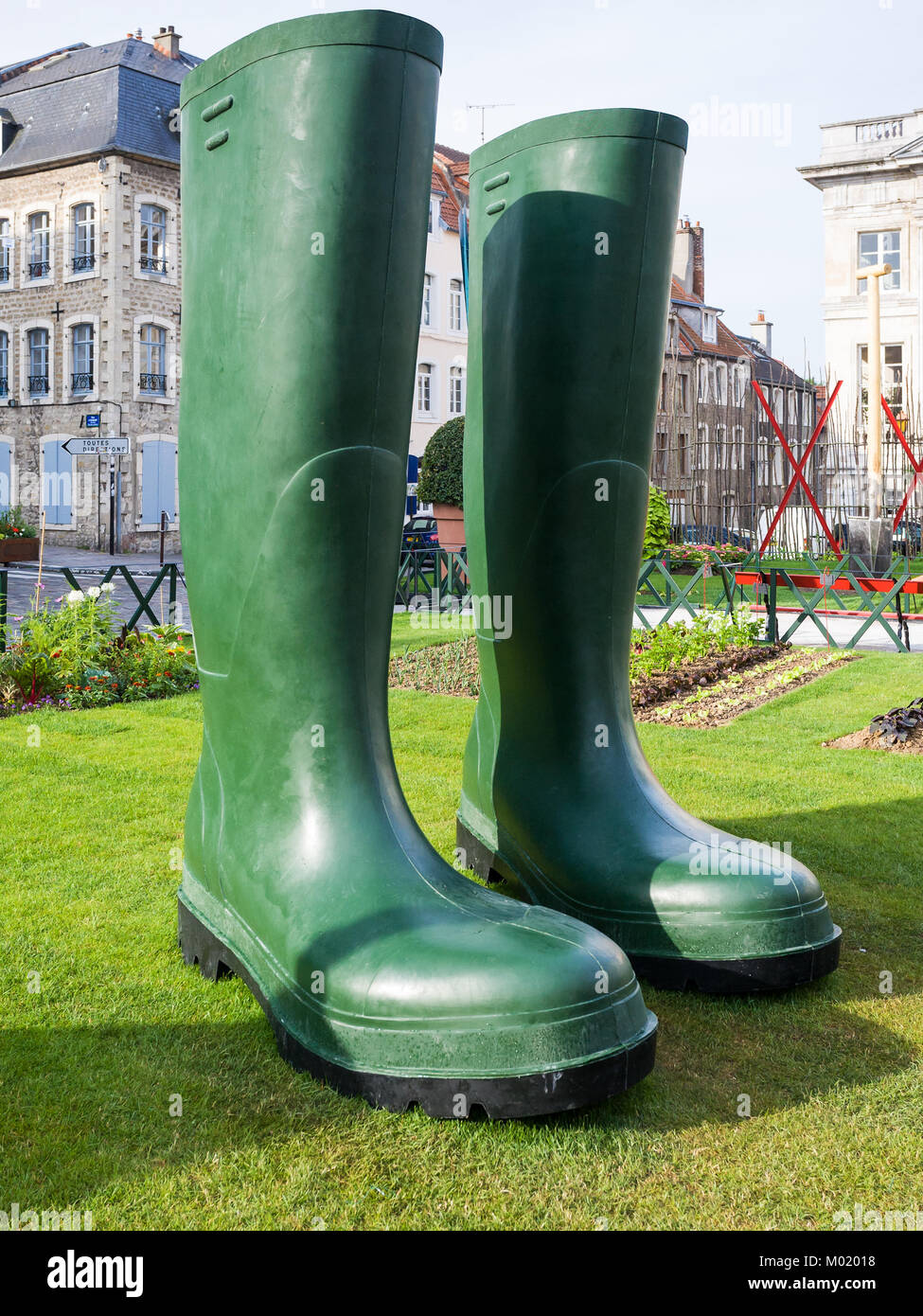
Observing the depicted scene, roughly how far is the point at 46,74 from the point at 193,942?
32.5 m

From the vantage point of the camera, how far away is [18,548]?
13.0 meters

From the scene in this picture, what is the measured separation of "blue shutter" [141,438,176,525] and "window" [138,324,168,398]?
125 cm

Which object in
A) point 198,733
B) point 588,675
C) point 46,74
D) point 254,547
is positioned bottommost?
point 198,733

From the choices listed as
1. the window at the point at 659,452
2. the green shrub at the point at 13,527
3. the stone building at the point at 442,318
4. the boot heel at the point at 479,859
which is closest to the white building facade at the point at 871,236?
the window at the point at 659,452

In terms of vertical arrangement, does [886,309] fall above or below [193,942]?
above

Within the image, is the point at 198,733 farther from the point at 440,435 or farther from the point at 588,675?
the point at 440,435

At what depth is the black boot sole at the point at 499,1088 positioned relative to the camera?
1.94m

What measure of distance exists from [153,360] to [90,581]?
11706 millimetres

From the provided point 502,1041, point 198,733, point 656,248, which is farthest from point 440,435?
point 502,1041

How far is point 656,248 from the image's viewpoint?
9.32 ft

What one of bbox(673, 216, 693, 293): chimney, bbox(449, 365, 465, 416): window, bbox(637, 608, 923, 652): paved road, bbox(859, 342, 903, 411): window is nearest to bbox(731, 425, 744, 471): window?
bbox(859, 342, 903, 411): window

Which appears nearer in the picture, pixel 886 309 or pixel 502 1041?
pixel 502 1041

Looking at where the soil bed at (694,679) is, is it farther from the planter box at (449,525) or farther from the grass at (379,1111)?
the planter box at (449,525)
